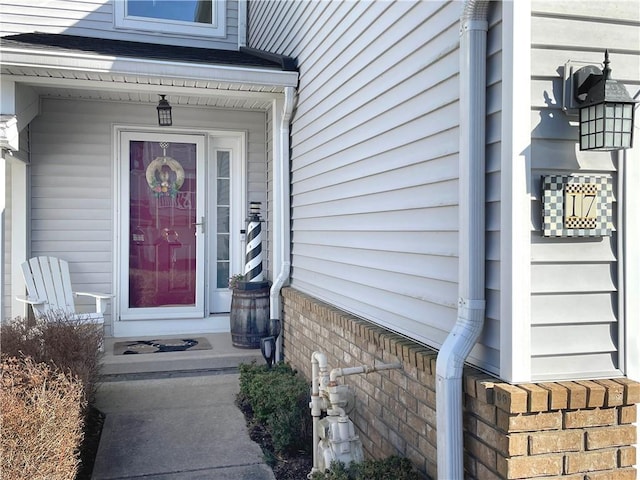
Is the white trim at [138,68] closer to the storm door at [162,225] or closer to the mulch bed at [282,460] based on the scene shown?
the storm door at [162,225]

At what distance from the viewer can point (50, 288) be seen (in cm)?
562

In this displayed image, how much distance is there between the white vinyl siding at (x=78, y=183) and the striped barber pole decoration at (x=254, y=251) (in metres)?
1.52

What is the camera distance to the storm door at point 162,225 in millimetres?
6312

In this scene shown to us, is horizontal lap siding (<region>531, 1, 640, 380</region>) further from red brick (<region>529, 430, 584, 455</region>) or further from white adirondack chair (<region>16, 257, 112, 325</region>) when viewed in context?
white adirondack chair (<region>16, 257, 112, 325</region>)

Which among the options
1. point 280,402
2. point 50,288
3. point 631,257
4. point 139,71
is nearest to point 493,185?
point 631,257

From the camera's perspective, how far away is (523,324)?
6.12ft

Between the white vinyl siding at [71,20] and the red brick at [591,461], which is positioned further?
the white vinyl siding at [71,20]

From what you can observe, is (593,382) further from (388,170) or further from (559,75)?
(388,170)

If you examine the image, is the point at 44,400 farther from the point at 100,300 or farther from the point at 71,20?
the point at 71,20

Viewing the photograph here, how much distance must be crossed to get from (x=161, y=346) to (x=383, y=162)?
12.0 ft

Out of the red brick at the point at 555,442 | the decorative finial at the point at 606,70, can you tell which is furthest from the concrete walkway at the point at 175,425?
the decorative finial at the point at 606,70

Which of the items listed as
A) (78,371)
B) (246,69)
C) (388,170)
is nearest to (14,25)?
(246,69)

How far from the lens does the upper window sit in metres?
6.62

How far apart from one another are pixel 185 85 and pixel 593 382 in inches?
167
